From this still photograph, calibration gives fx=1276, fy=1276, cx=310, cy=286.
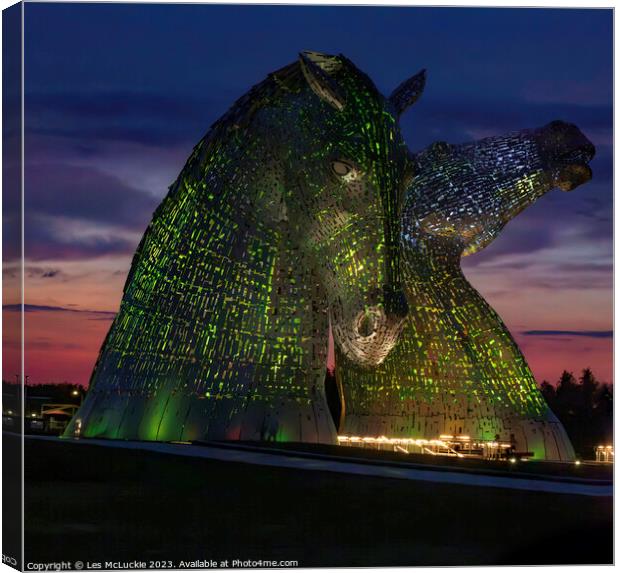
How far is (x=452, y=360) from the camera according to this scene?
14531 millimetres

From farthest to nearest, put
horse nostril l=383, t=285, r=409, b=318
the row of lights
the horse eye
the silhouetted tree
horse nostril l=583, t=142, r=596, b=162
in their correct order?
the silhouetted tree < horse nostril l=583, t=142, r=596, b=162 < the row of lights < the horse eye < horse nostril l=383, t=285, r=409, b=318

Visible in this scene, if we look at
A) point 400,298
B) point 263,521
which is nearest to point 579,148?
point 400,298

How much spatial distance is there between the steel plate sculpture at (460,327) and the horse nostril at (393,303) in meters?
2.99

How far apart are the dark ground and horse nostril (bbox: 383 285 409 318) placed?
1.60 meters

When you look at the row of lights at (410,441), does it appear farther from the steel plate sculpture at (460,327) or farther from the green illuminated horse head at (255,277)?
the green illuminated horse head at (255,277)

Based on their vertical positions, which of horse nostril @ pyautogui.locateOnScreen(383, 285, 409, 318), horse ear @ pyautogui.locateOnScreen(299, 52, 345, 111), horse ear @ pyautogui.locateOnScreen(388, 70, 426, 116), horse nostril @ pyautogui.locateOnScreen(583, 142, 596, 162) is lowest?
horse nostril @ pyautogui.locateOnScreen(383, 285, 409, 318)

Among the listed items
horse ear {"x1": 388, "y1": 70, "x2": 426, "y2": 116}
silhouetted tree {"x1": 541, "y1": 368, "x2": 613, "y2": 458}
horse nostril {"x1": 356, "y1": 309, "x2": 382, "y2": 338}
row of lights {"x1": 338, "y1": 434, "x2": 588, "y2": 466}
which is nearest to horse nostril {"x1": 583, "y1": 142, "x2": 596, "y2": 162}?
silhouetted tree {"x1": 541, "y1": 368, "x2": 613, "y2": 458}

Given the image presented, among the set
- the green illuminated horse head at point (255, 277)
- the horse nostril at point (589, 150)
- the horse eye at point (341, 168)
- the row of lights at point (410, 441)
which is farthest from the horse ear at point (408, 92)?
the row of lights at point (410, 441)

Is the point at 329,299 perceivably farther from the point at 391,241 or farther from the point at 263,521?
the point at 263,521

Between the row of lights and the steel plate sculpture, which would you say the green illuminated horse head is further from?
the steel plate sculpture

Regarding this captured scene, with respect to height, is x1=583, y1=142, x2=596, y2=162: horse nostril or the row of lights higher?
x1=583, y1=142, x2=596, y2=162: horse nostril

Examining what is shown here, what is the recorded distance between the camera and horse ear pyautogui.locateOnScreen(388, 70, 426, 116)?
12.8 m

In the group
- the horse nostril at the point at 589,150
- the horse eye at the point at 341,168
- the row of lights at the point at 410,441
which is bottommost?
the row of lights at the point at 410,441

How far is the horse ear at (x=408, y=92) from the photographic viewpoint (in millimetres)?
12766
